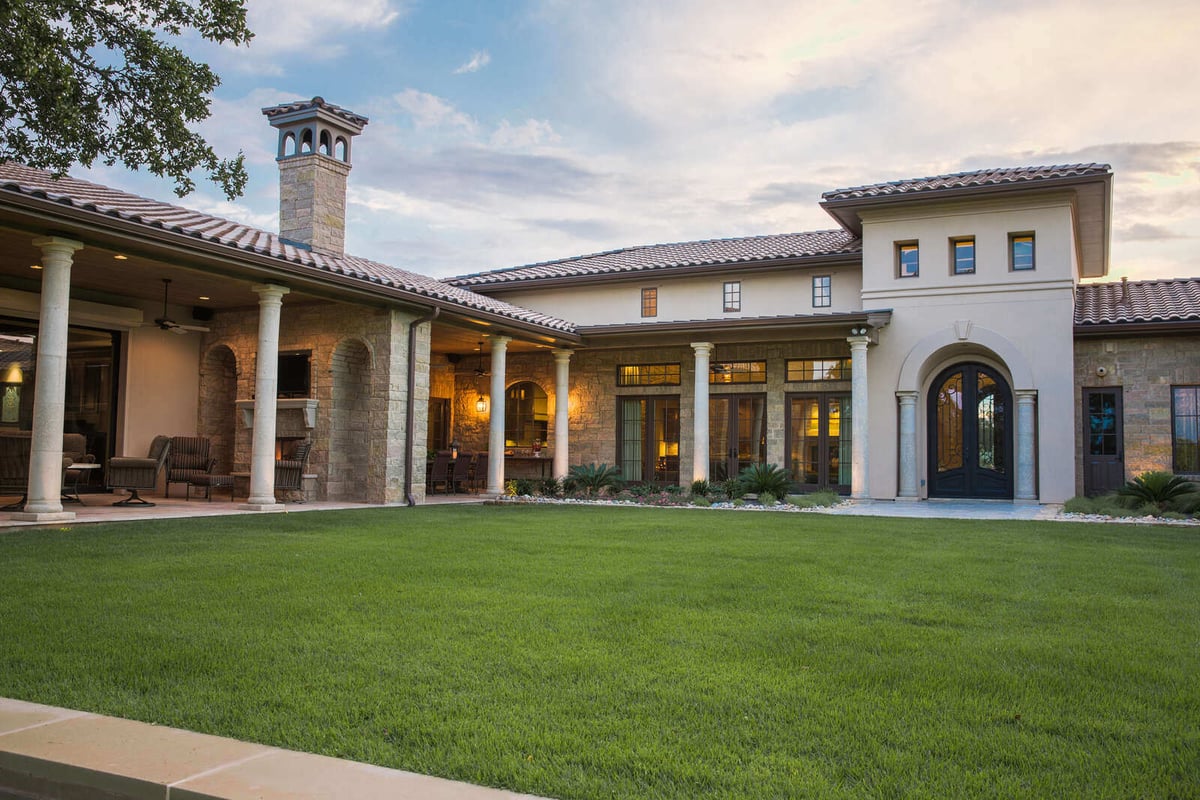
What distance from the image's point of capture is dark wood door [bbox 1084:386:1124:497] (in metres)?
16.2

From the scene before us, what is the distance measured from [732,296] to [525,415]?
18.8 ft

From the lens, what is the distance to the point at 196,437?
1565 centimetres

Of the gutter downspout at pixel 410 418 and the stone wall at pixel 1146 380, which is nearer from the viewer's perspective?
the gutter downspout at pixel 410 418

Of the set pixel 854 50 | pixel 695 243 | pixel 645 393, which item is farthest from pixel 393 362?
pixel 695 243

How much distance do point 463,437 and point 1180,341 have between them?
1519 cm

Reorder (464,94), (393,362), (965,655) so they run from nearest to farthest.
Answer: (965,655) < (393,362) < (464,94)

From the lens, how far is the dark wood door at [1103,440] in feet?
53.3

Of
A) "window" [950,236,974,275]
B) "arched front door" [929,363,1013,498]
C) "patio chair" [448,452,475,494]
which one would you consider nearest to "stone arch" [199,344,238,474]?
"patio chair" [448,452,475,494]

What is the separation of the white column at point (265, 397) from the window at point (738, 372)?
32.2ft

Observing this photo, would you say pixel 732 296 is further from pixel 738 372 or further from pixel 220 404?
pixel 220 404

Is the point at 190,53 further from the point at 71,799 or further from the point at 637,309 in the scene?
the point at 637,309

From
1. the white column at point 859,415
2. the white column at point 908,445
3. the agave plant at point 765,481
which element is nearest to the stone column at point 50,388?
the agave plant at point 765,481

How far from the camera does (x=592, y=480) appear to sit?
1777 centimetres

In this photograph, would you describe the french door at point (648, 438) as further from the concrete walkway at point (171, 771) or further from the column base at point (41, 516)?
the concrete walkway at point (171, 771)
